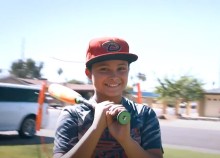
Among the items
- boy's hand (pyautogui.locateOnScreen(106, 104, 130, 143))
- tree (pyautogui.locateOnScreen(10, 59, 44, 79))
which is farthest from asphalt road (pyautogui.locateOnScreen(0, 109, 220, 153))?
tree (pyautogui.locateOnScreen(10, 59, 44, 79))

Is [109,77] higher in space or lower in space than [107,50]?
lower

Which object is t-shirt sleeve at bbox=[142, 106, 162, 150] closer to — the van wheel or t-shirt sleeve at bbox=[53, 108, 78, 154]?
t-shirt sleeve at bbox=[53, 108, 78, 154]

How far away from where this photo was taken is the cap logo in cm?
179

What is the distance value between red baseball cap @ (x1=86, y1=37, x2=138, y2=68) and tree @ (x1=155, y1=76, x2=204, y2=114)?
97.3ft

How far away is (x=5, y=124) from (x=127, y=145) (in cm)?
936

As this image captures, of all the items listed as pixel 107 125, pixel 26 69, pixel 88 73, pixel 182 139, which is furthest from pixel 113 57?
pixel 26 69

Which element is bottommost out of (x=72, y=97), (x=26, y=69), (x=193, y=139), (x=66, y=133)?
(x=193, y=139)

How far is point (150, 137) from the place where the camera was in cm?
183

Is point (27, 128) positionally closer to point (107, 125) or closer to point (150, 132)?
point (150, 132)

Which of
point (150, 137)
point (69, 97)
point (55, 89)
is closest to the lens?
point (150, 137)

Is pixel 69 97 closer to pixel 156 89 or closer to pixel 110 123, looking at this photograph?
pixel 110 123

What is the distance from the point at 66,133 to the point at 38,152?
6701 mm

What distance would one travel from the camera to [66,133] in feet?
5.64

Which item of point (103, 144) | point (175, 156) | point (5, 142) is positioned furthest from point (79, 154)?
point (5, 142)
